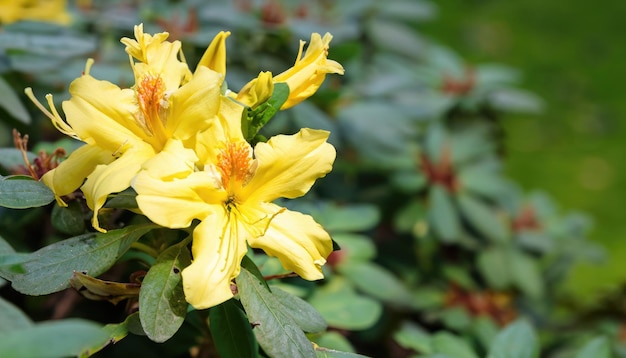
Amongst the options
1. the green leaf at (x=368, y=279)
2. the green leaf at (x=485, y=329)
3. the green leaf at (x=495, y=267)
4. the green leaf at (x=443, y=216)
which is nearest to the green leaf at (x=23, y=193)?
the green leaf at (x=368, y=279)

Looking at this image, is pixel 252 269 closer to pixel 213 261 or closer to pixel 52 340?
pixel 213 261

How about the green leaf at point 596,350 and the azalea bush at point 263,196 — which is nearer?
the azalea bush at point 263,196

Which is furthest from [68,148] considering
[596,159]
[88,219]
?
[596,159]

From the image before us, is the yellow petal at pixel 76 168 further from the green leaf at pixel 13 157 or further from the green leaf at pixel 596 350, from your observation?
the green leaf at pixel 596 350

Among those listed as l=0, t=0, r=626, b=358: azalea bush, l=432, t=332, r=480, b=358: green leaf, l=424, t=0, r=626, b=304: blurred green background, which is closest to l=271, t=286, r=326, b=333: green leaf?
l=0, t=0, r=626, b=358: azalea bush

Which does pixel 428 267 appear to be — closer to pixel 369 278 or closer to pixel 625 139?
pixel 369 278

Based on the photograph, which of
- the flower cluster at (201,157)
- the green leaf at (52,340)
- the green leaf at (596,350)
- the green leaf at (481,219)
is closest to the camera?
the green leaf at (52,340)

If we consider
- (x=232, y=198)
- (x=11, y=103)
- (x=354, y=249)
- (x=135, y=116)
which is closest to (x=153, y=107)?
(x=135, y=116)
